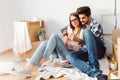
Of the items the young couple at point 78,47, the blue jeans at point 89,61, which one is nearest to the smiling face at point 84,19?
the young couple at point 78,47

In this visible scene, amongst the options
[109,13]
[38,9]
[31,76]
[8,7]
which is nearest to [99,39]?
[109,13]

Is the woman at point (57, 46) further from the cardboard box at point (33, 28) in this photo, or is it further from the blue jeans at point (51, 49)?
the cardboard box at point (33, 28)

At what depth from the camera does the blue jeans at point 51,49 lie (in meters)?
2.18

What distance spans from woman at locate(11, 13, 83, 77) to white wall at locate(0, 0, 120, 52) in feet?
1.76

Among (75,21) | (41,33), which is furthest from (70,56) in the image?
(41,33)

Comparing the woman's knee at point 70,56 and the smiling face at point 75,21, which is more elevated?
the smiling face at point 75,21

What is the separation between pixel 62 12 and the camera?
3.03 metres

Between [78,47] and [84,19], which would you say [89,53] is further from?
[84,19]

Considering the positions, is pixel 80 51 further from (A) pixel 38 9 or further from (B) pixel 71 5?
(A) pixel 38 9

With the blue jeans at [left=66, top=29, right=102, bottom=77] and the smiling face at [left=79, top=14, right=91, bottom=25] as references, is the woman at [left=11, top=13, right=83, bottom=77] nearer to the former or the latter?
the smiling face at [left=79, top=14, right=91, bottom=25]

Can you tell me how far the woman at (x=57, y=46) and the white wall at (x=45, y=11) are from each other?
1.76 ft

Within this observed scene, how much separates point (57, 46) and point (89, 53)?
0.44 m

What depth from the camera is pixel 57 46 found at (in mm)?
2307

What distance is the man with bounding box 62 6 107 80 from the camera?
77.5 inches
